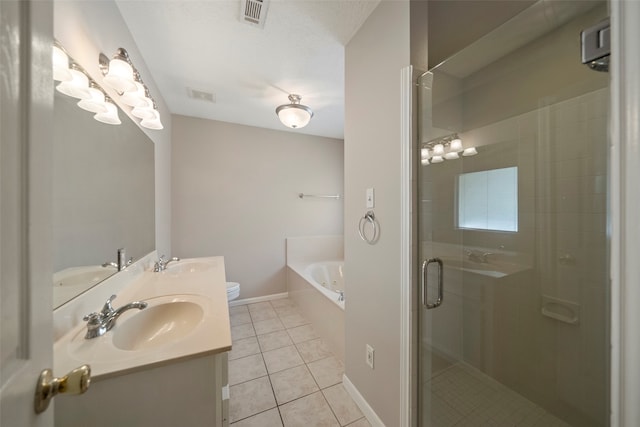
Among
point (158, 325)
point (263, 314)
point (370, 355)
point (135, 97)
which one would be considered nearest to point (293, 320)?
point (263, 314)

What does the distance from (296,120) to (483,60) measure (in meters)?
1.43

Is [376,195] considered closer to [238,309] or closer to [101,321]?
[101,321]

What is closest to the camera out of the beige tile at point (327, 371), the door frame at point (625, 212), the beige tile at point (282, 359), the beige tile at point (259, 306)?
the door frame at point (625, 212)

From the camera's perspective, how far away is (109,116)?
1154mm

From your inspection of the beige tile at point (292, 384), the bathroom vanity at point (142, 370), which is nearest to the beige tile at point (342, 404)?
the beige tile at point (292, 384)

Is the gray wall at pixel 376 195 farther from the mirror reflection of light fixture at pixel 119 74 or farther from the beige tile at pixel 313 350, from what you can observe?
the mirror reflection of light fixture at pixel 119 74

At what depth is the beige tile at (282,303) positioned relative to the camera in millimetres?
2957

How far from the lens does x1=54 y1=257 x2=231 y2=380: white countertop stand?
0.70 metres

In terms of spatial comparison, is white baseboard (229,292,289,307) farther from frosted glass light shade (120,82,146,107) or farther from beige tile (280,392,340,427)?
frosted glass light shade (120,82,146,107)

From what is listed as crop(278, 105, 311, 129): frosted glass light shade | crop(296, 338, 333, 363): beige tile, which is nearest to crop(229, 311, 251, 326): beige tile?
crop(296, 338, 333, 363): beige tile

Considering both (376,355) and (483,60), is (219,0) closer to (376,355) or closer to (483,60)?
(483,60)

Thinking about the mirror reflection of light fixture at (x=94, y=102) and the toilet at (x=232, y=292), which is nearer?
the mirror reflection of light fixture at (x=94, y=102)

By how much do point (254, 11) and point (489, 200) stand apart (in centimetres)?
179

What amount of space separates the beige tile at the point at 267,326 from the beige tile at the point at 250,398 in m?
0.67
